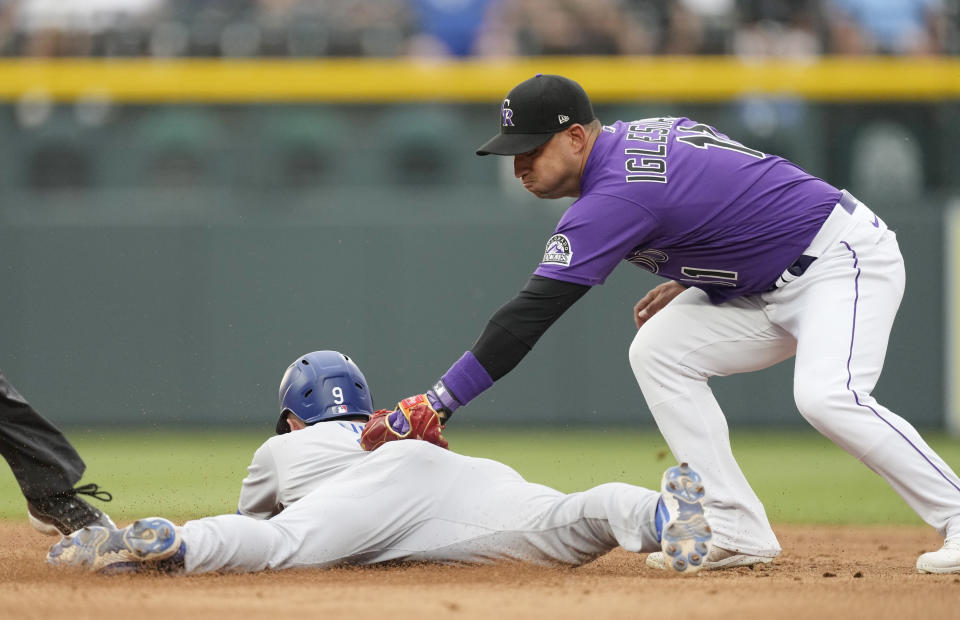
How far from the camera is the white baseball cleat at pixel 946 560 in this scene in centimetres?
453

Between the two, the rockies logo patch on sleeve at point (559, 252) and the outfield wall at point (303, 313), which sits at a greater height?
the rockies logo patch on sleeve at point (559, 252)

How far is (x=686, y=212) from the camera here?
4688 mm

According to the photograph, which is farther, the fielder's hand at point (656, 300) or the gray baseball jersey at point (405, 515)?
the fielder's hand at point (656, 300)

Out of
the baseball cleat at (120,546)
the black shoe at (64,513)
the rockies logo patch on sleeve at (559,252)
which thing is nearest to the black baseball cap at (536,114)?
the rockies logo patch on sleeve at (559,252)

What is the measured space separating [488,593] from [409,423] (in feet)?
2.17

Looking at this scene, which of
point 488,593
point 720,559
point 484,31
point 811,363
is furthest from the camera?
point 484,31

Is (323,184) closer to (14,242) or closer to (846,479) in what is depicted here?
(14,242)

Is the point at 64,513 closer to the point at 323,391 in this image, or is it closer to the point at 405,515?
the point at 323,391

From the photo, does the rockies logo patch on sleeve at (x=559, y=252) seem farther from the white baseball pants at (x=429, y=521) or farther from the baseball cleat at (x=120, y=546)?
the baseball cleat at (x=120, y=546)

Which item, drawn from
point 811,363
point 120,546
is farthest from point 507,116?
point 120,546

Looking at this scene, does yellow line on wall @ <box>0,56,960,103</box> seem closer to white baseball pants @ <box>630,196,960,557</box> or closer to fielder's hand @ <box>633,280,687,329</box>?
fielder's hand @ <box>633,280,687,329</box>

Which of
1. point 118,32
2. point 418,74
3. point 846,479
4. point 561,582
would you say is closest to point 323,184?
point 418,74

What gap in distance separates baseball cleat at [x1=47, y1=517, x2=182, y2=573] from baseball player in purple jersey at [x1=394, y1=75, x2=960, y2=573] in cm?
98

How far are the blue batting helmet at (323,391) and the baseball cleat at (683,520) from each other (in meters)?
1.35
